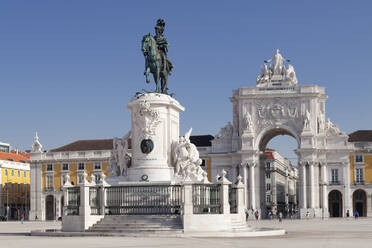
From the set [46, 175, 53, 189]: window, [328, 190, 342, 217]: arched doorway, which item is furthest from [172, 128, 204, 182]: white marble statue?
[46, 175, 53, 189]: window

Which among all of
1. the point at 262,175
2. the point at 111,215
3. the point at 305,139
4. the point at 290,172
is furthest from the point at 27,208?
the point at 290,172

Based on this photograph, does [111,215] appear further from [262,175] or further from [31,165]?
[31,165]

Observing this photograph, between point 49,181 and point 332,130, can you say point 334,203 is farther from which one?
point 49,181

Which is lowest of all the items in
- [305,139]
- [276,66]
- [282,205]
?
[282,205]

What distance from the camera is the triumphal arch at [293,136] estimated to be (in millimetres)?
83688

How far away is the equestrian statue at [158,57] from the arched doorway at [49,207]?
64074mm

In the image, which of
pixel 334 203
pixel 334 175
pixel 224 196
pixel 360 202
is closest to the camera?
pixel 224 196

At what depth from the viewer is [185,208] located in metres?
26.6

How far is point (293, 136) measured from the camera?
283ft

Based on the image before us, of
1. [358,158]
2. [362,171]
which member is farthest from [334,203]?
[358,158]

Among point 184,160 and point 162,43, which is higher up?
point 162,43

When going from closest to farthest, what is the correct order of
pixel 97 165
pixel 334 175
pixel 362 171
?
pixel 362 171 < pixel 334 175 < pixel 97 165

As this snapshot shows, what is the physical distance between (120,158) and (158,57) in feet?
13.6

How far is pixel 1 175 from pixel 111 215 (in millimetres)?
65132
